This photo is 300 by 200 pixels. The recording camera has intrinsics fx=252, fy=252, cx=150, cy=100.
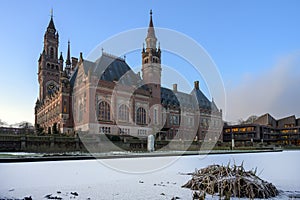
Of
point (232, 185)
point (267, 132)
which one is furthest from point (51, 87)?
point (267, 132)

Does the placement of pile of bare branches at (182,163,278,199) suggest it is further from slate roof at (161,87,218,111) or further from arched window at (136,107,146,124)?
slate roof at (161,87,218,111)

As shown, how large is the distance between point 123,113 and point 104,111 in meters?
4.02

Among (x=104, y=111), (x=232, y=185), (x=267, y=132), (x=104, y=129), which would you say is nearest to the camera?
(x=232, y=185)

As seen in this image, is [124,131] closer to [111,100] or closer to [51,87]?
[111,100]

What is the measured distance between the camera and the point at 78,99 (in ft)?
139

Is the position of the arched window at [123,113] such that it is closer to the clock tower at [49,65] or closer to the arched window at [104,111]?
the arched window at [104,111]

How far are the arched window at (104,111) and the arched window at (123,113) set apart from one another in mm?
2635

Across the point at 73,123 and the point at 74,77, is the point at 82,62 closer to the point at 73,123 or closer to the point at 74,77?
the point at 74,77

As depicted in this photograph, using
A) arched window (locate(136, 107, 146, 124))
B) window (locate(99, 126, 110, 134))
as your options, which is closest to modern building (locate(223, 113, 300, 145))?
arched window (locate(136, 107, 146, 124))

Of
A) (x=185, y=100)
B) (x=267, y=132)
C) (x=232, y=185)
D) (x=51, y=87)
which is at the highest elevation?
(x=51, y=87)

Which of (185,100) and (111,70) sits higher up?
(111,70)

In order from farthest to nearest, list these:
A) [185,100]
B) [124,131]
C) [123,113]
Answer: [185,100], [123,113], [124,131]

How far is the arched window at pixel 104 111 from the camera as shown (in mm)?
40487

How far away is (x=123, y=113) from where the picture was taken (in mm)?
43938
